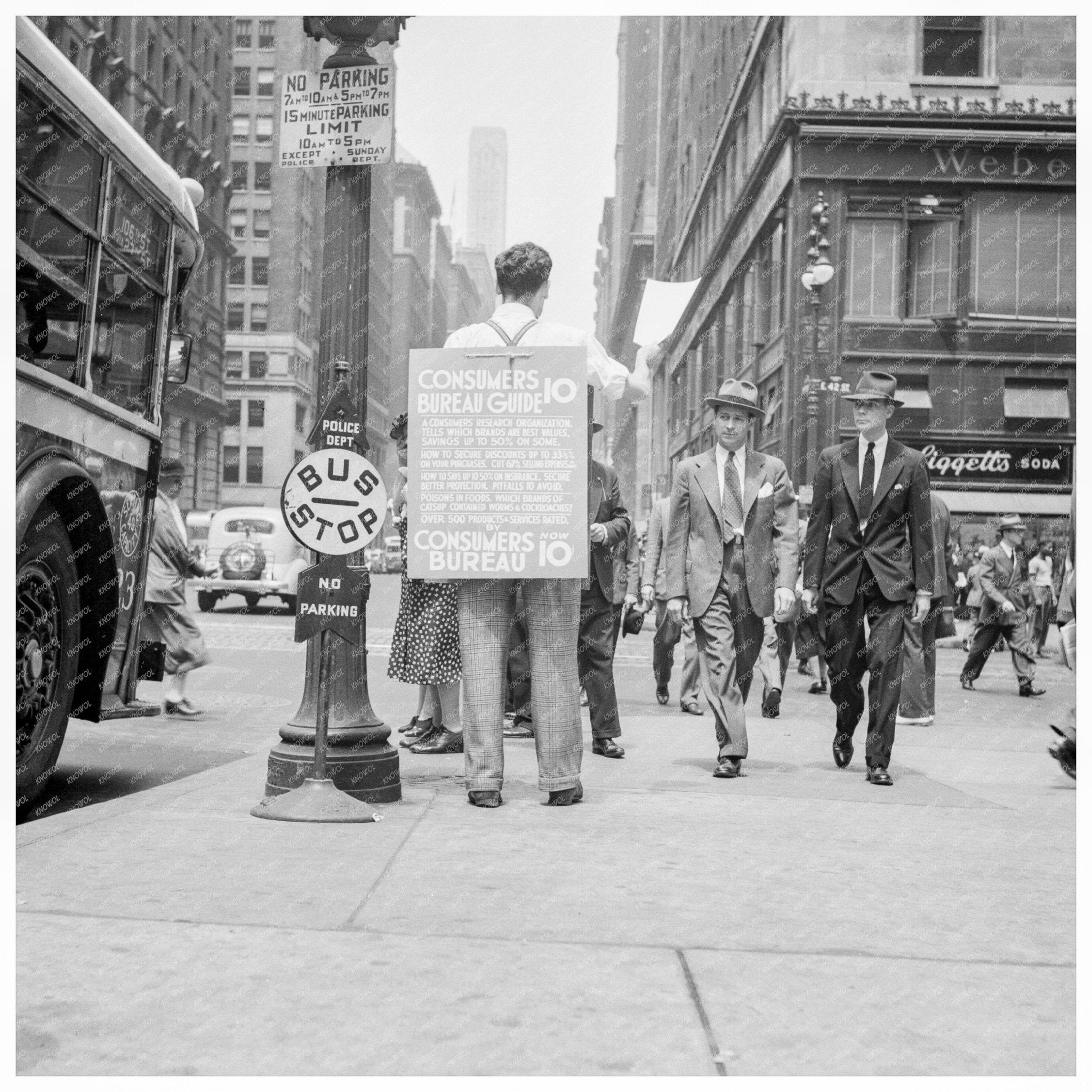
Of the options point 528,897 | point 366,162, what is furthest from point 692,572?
point 528,897

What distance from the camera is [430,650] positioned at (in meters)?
6.97

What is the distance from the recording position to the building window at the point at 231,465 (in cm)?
8538

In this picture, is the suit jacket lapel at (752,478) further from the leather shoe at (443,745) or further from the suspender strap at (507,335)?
the leather shoe at (443,745)

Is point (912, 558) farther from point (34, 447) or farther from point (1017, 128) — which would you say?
point (1017, 128)

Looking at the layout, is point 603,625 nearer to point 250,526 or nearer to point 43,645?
point 43,645

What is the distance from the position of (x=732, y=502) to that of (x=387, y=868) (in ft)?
10.6

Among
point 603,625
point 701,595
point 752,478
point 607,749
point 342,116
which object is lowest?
point 607,749

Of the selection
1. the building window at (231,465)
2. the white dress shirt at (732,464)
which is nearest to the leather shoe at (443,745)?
the white dress shirt at (732,464)

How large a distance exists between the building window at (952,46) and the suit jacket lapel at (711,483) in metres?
24.4

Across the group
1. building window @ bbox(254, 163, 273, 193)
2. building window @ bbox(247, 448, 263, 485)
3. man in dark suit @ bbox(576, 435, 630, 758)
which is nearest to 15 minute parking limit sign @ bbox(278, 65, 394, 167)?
man in dark suit @ bbox(576, 435, 630, 758)

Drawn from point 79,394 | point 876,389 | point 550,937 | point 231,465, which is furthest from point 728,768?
point 231,465

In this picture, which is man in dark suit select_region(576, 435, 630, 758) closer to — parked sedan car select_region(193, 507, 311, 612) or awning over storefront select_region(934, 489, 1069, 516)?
parked sedan car select_region(193, 507, 311, 612)

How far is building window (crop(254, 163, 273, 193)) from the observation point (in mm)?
86000

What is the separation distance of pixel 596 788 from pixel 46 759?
7.74 ft
